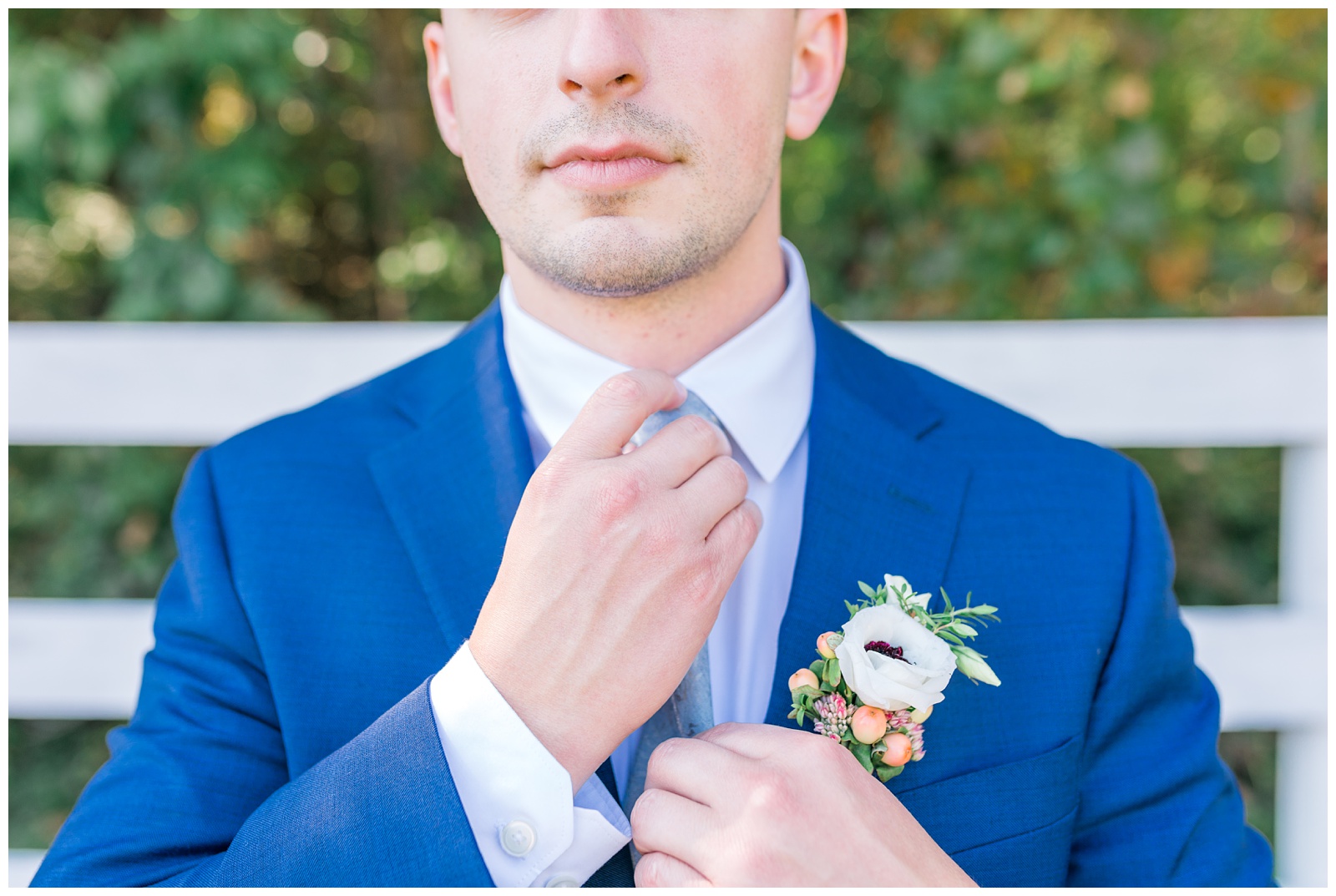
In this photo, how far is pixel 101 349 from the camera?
5.73 ft

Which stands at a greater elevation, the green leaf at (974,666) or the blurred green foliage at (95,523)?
the green leaf at (974,666)

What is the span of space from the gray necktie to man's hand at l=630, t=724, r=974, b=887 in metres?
0.08

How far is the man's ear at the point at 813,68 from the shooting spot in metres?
1.05

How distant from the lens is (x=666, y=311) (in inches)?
39.4

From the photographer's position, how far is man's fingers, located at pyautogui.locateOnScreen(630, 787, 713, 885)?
29.3 inches

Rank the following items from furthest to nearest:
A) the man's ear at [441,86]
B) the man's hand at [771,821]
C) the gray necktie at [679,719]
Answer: the man's ear at [441,86], the gray necktie at [679,719], the man's hand at [771,821]

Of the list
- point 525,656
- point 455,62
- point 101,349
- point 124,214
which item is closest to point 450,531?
point 525,656

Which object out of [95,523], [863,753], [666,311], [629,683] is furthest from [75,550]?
[863,753]

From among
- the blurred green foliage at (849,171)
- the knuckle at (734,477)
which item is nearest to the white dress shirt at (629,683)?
the knuckle at (734,477)

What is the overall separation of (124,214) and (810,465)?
1.96 m

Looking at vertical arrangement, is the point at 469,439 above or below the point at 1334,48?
below

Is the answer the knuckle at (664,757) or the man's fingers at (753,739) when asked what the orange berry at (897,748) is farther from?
the knuckle at (664,757)

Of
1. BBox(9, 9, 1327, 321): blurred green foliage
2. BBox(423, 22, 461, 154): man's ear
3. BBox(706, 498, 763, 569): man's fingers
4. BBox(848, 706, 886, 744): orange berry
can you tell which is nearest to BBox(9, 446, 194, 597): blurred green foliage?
BBox(9, 9, 1327, 321): blurred green foliage

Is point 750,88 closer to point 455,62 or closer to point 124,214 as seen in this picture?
point 455,62
